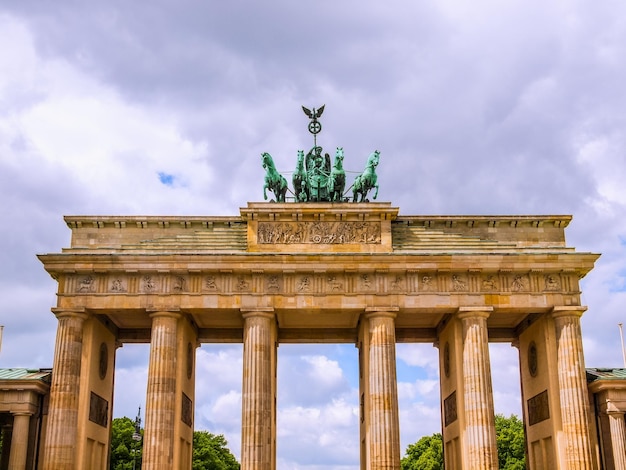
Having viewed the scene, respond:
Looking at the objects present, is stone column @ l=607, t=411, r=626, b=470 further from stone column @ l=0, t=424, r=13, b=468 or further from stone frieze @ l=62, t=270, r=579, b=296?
stone column @ l=0, t=424, r=13, b=468

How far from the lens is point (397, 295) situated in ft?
128

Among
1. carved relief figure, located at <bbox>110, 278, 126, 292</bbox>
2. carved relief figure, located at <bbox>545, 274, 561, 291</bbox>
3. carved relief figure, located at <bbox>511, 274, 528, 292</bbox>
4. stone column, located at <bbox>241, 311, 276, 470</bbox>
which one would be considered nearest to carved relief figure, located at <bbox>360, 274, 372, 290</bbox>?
stone column, located at <bbox>241, 311, 276, 470</bbox>

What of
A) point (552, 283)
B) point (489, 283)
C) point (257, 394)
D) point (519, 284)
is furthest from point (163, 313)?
point (552, 283)

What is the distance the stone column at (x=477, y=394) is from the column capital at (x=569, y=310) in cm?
343

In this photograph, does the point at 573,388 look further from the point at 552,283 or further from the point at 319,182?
the point at 319,182

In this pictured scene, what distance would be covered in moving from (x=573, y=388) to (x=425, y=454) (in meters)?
55.0

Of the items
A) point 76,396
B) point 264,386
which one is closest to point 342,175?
point 264,386

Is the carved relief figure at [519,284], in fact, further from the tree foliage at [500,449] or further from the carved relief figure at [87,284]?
the tree foliage at [500,449]

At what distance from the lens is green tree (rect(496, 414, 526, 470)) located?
78.1 meters

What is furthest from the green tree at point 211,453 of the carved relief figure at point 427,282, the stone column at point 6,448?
the carved relief figure at point 427,282

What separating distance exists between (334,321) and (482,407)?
31.6 ft

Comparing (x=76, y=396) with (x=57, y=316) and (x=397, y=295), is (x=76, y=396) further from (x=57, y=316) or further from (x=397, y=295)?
(x=397, y=295)

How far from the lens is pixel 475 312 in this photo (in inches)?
1523

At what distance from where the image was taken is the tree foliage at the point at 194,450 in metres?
74.6
